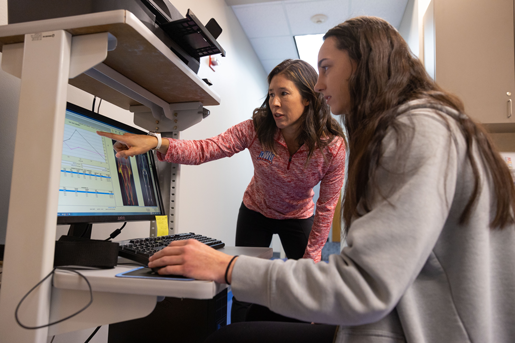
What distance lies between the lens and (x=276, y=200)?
1666 mm

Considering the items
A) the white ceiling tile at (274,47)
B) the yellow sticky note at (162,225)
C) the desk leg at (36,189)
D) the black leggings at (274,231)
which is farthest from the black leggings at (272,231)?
the white ceiling tile at (274,47)

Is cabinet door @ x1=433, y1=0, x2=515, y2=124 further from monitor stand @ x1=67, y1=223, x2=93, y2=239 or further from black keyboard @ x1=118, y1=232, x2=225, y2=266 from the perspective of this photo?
monitor stand @ x1=67, y1=223, x2=93, y2=239

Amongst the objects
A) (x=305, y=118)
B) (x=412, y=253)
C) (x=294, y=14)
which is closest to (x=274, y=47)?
(x=294, y=14)

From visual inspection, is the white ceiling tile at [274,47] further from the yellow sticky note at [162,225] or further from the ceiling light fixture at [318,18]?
the yellow sticky note at [162,225]

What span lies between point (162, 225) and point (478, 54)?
86.6 inches

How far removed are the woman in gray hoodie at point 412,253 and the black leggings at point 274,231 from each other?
1.06m

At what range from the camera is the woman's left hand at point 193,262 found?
0.60 m

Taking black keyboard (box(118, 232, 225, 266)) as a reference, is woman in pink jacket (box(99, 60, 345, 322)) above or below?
above

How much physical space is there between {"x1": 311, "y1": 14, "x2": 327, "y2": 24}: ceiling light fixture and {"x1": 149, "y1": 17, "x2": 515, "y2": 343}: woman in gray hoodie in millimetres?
2812

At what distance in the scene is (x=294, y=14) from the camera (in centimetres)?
314

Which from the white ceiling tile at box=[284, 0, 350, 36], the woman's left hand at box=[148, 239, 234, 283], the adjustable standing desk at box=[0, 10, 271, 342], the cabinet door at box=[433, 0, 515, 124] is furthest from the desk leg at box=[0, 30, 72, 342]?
the white ceiling tile at box=[284, 0, 350, 36]

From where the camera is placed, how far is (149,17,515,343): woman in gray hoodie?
0.50 m

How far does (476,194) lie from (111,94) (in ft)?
3.47

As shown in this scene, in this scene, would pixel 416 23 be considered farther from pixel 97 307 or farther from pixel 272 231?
pixel 97 307
